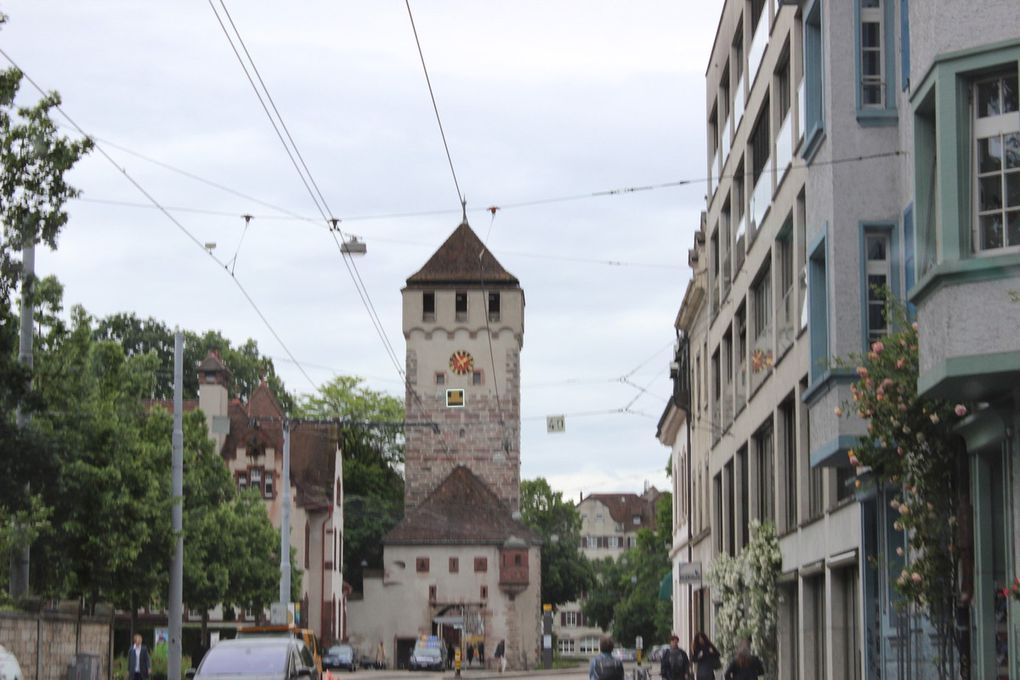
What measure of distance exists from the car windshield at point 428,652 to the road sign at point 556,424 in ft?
90.7

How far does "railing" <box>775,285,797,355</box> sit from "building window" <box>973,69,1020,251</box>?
12.1m

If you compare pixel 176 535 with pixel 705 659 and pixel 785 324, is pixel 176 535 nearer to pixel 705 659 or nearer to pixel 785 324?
pixel 705 659

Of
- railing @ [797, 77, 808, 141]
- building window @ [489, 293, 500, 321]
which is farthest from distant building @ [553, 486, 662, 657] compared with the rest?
railing @ [797, 77, 808, 141]

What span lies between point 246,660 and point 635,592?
92774mm

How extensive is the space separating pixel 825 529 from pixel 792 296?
3.76 meters

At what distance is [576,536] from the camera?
456ft

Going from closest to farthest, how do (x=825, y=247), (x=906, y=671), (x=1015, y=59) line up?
(x=1015, y=59), (x=906, y=671), (x=825, y=247)

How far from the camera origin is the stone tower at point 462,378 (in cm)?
10181

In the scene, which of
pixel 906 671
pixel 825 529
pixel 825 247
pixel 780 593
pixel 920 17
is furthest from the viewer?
pixel 780 593

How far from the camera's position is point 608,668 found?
2441 cm

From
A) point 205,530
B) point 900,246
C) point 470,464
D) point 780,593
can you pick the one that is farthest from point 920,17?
point 470,464

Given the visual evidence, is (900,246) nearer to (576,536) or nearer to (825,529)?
(825,529)

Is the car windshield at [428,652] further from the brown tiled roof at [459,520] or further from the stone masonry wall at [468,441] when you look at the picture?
the stone masonry wall at [468,441]

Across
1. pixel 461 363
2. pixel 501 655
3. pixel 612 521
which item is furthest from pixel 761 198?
pixel 612 521
